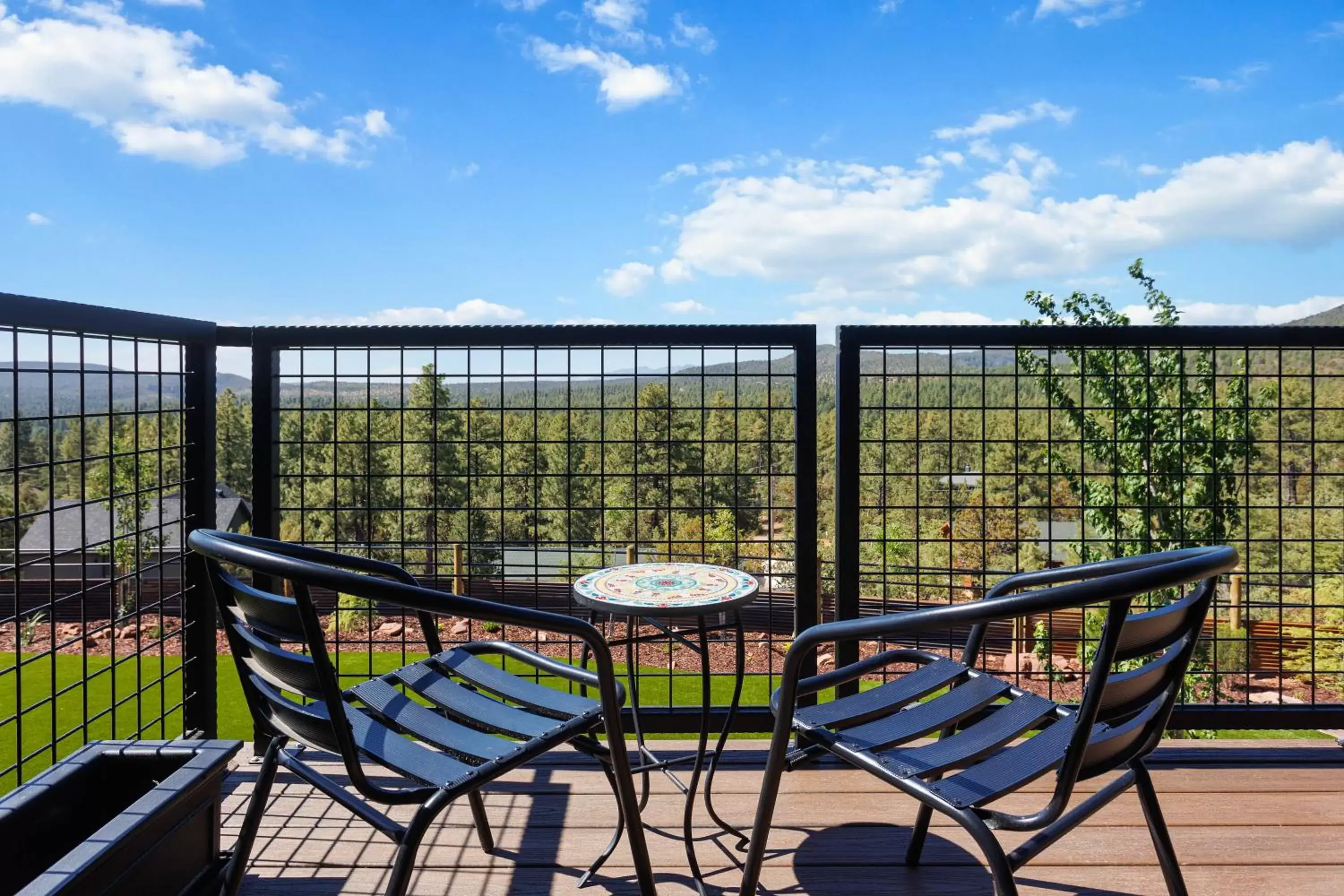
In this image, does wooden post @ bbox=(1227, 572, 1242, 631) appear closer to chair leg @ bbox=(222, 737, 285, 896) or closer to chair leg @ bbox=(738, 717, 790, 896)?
chair leg @ bbox=(738, 717, 790, 896)

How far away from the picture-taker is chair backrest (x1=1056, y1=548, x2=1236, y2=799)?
119 centimetres

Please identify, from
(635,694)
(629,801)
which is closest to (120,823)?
(629,801)

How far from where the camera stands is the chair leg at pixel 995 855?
3.79 feet

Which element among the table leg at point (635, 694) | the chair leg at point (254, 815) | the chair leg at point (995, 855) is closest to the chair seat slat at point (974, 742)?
the chair leg at point (995, 855)

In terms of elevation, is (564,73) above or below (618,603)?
above

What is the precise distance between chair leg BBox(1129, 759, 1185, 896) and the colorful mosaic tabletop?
2.58ft

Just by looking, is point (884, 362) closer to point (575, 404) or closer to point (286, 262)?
point (575, 404)

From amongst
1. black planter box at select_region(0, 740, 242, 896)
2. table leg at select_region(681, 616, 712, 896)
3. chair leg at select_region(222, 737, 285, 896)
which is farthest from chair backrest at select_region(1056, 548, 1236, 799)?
black planter box at select_region(0, 740, 242, 896)

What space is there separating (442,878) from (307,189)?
35295 mm

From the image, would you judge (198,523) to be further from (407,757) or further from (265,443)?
(407,757)

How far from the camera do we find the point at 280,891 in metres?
1.77

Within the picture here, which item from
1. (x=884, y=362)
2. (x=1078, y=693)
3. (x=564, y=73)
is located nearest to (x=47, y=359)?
(x=884, y=362)

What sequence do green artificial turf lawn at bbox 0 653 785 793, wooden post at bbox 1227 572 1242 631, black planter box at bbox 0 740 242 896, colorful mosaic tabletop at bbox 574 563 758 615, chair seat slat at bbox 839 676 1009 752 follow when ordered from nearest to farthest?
black planter box at bbox 0 740 242 896
chair seat slat at bbox 839 676 1009 752
colorful mosaic tabletop at bbox 574 563 758 615
green artificial turf lawn at bbox 0 653 785 793
wooden post at bbox 1227 572 1242 631

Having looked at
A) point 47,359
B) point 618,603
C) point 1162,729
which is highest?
point 47,359
